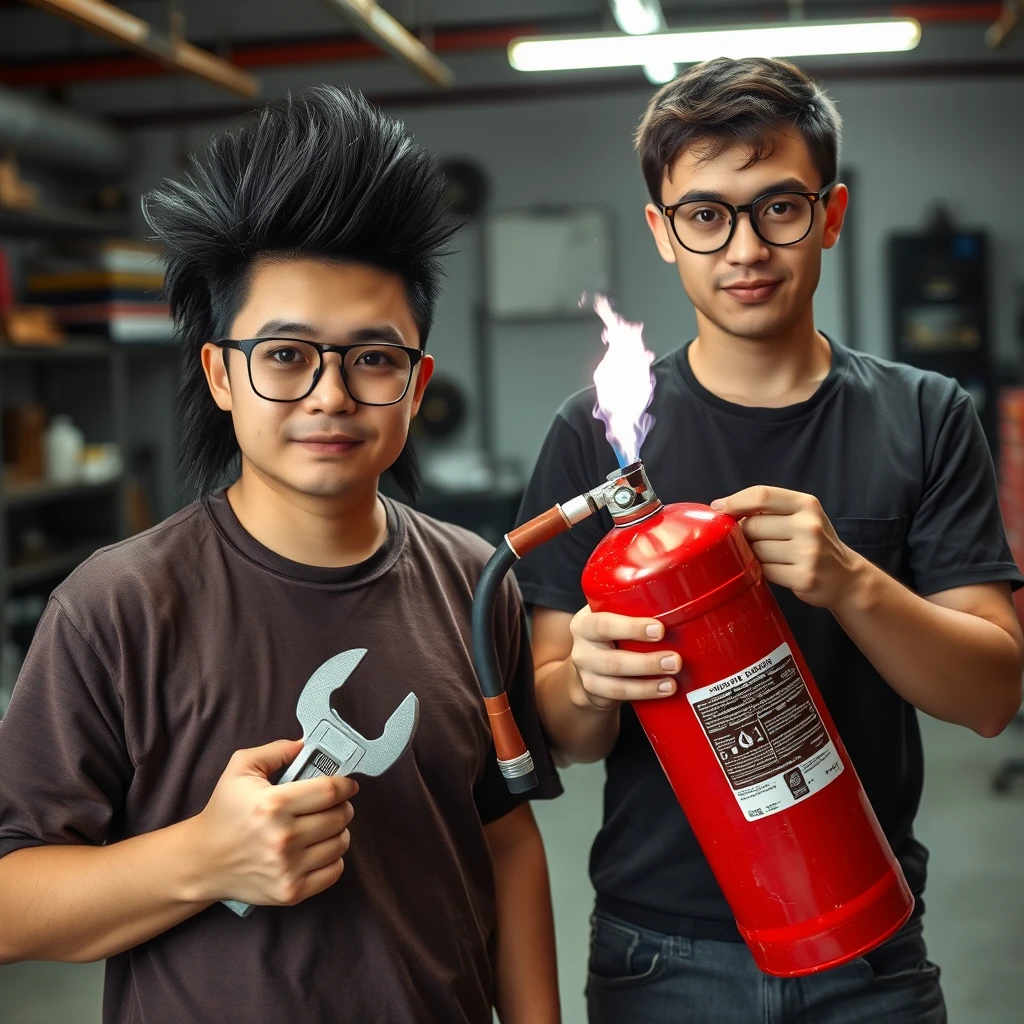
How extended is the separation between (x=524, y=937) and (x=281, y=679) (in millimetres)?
430

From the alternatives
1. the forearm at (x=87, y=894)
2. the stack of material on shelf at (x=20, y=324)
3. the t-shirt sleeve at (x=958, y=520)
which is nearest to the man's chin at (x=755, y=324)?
the t-shirt sleeve at (x=958, y=520)

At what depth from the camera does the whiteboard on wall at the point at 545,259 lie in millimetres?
7254

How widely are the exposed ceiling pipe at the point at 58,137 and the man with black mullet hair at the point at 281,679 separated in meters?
5.03

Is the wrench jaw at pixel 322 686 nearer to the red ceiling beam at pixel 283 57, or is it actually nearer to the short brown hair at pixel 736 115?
the short brown hair at pixel 736 115

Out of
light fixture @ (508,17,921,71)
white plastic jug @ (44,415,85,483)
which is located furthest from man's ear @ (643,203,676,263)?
white plastic jug @ (44,415,85,483)

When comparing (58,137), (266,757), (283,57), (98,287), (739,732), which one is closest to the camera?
(266,757)

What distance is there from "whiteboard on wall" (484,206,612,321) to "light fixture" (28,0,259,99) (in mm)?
2282

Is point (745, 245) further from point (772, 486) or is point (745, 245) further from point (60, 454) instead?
point (60, 454)

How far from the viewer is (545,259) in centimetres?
728

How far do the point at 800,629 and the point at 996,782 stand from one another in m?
3.40

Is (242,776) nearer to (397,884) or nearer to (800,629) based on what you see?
(397,884)

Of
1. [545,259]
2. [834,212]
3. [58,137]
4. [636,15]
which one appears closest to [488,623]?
[834,212]

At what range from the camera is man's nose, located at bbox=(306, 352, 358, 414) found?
1084mm

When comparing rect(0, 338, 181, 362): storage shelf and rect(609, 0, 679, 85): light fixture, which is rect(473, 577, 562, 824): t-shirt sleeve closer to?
rect(609, 0, 679, 85): light fixture
